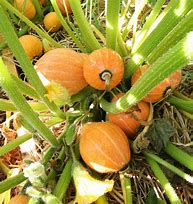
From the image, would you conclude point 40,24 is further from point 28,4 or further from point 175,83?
point 175,83

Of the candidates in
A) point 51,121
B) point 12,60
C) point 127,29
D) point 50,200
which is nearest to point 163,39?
point 127,29

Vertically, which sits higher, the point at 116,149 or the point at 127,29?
the point at 127,29

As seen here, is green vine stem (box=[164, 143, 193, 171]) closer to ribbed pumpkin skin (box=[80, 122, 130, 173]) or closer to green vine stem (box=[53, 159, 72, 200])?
ribbed pumpkin skin (box=[80, 122, 130, 173])

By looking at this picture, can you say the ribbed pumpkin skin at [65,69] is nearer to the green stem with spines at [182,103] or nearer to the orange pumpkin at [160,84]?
the orange pumpkin at [160,84]

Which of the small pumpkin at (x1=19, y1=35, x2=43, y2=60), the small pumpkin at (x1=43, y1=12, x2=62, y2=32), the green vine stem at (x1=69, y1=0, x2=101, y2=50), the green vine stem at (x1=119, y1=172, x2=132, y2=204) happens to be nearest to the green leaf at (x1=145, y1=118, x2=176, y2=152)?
the green vine stem at (x1=119, y1=172, x2=132, y2=204)

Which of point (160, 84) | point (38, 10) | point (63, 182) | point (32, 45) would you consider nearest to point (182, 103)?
point (160, 84)

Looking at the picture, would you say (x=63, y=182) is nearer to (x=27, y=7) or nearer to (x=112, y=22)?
(x=112, y=22)
